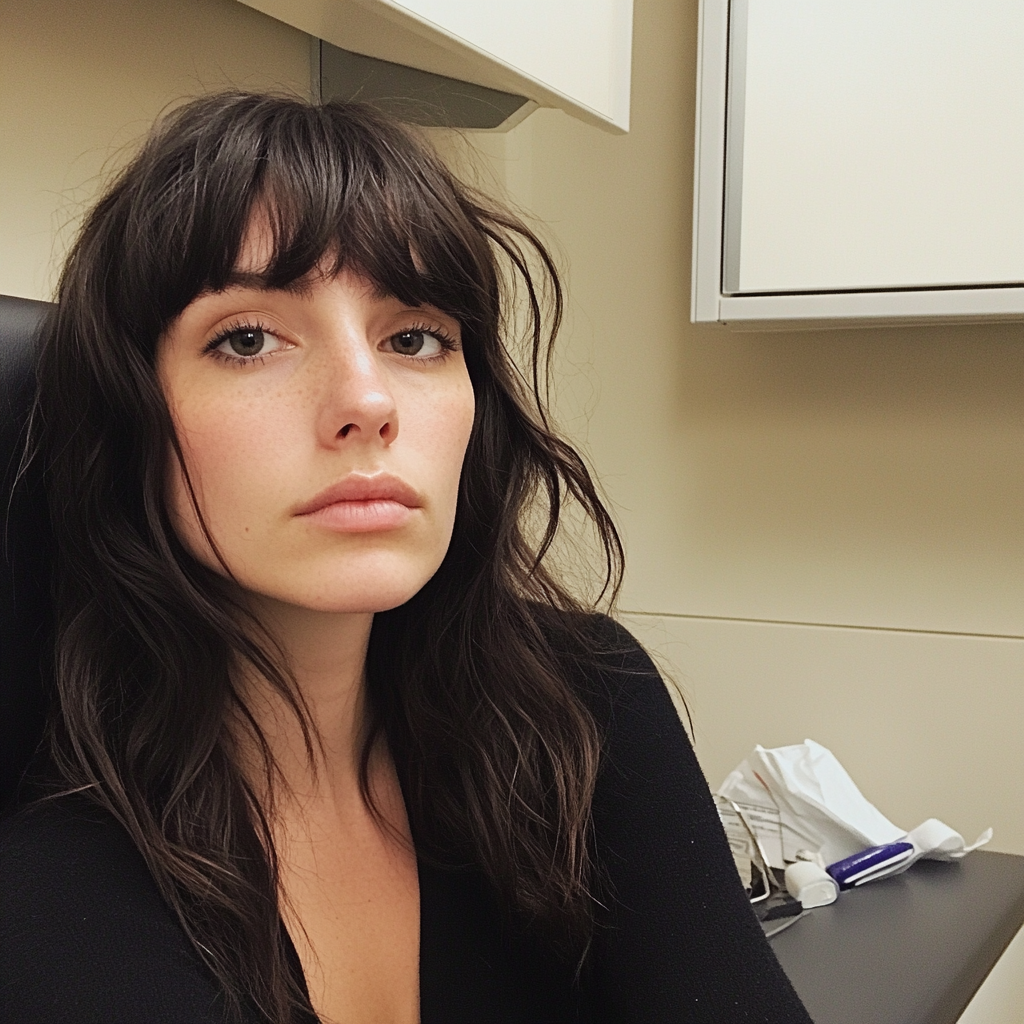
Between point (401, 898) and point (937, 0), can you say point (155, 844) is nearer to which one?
point (401, 898)

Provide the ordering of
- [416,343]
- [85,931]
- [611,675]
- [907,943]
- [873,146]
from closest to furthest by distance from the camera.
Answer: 1. [85,931]
2. [416,343]
3. [611,675]
4. [907,943]
5. [873,146]

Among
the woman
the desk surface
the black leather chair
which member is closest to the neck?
the woman

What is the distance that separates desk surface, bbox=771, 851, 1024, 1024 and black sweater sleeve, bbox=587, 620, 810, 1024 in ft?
0.49

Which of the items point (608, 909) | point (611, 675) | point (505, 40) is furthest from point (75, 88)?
point (608, 909)

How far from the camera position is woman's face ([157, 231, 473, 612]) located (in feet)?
1.97

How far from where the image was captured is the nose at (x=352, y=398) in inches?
23.4

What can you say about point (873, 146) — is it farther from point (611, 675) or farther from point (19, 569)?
point (19, 569)

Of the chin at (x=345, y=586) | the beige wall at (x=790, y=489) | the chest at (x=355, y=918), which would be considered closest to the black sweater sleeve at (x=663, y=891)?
the chest at (x=355, y=918)

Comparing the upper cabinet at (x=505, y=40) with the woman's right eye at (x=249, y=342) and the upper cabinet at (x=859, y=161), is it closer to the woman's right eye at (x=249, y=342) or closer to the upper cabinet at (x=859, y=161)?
the upper cabinet at (x=859, y=161)

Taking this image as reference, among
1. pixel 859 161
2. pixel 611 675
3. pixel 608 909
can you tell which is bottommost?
pixel 608 909

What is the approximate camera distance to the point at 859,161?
42.2 inches

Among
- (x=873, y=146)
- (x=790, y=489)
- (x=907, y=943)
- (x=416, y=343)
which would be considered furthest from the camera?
(x=790, y=489)

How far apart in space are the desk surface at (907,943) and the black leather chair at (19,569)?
562mm

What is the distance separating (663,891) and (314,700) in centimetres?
25
